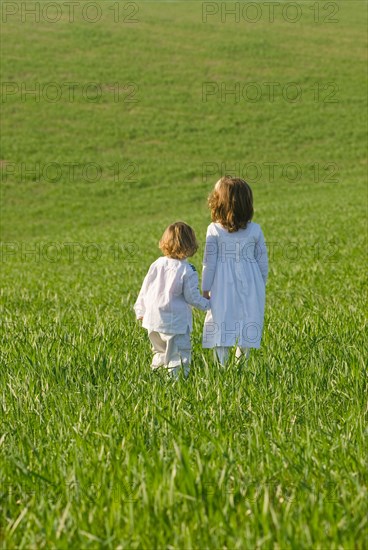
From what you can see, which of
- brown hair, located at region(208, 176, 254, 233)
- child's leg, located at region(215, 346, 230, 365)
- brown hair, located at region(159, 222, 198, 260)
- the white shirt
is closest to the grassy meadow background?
child's leg, located at region(215, 346, 230, 365)

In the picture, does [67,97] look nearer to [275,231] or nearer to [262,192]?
[262,192]

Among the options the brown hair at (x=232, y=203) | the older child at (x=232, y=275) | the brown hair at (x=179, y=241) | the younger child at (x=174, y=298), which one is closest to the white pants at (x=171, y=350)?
the younger child at (x=174, y=298)

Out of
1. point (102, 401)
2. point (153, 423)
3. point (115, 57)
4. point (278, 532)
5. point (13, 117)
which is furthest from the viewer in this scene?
point (115, 57)

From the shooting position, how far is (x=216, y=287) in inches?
221

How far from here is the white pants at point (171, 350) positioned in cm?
552

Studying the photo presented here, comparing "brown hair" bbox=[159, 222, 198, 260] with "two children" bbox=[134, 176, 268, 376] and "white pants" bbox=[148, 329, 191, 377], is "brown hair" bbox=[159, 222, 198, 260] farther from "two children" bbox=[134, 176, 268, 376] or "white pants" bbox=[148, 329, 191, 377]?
"white pants" bbox=[148, 329, 191, 377]

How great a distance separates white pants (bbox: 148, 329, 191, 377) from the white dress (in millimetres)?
161

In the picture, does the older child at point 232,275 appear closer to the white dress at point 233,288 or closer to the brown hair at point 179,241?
the white dress at point 233,288

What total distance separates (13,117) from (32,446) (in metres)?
38.4

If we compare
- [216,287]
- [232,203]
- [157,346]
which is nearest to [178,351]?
[157,346]

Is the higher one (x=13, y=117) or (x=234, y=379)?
(x=13, y=117)

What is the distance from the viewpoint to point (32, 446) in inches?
124

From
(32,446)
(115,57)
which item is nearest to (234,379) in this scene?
(32,446)

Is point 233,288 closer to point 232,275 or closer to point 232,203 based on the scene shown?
point 232,275
